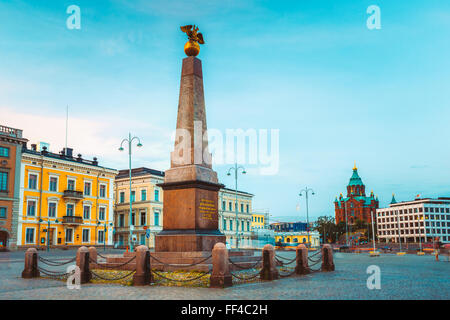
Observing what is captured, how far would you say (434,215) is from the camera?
138500 mm

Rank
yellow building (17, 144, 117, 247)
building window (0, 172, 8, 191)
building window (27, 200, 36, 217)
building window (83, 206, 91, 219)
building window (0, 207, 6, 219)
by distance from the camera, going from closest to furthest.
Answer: building window (0, 207, 6, 219) < building window (0, 172, 8, 191) < yellow building (17, 144, 117, 247) < building window (27, 200, 36, 217) < building window (83, 206, 91, 219)

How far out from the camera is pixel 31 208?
5088cm

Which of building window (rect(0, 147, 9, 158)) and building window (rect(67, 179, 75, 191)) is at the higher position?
building window (rect(0, 147, 9, 158))

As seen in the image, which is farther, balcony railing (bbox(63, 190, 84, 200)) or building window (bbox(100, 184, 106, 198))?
building window (bbox(100, 184, 106, 198))

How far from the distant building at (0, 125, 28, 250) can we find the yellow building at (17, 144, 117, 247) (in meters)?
1.30

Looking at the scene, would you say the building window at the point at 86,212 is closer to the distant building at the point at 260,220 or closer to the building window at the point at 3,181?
the building window at the point at 3,181

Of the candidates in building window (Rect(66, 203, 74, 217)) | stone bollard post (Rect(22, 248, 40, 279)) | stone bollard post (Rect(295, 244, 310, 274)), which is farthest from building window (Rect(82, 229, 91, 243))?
stone bollard post (Rect(295, 244, 310, 274))

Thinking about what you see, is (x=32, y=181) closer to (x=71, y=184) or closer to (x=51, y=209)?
(x=51, y=209)

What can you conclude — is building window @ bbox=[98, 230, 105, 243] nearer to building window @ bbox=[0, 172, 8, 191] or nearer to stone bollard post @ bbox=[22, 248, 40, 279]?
building window @ bbox=[0, 172, 8, 191]

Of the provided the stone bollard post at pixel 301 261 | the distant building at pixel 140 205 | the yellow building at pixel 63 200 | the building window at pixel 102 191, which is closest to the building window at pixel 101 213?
the yellow building at pixel 63 200

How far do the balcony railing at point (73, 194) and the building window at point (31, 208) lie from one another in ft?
14.1

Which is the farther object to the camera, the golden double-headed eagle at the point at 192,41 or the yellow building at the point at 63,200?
the yellow building at the point at 63,200

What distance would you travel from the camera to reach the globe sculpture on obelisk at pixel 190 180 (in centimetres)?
1599

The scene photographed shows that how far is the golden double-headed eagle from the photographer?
18.4 metres
